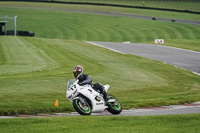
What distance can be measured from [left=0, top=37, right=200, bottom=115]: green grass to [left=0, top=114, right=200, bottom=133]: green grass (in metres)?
2.93

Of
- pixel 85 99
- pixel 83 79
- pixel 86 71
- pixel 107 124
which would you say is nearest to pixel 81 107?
pixel 85 99

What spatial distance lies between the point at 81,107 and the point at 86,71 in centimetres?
1223

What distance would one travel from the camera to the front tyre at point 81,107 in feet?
46.0

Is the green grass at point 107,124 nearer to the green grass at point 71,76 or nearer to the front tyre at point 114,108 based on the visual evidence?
the front tyre at point 114,108

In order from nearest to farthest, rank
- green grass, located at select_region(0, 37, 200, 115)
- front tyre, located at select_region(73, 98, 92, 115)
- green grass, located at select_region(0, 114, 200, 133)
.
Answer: green grass, located at select_region(0, 114, 200, 133) → front tyre, located at select_region(73, 98, 92, 115) → green grass, located at select_region(0, 37, 200, 115)

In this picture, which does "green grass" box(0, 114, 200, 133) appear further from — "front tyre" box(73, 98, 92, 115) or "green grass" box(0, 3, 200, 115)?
"green grass" box(0, 3, 200, 115)

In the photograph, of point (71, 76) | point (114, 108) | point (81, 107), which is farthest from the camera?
point (71, 76)

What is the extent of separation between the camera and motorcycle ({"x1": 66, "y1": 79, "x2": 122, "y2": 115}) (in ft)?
46.5

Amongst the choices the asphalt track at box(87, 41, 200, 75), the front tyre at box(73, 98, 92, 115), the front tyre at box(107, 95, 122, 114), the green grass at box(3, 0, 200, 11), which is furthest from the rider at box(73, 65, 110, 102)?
the green grass at box(3, 0, 200, 11)

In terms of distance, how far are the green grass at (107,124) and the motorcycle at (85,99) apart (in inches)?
48.0

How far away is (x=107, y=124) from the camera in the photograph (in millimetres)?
12234

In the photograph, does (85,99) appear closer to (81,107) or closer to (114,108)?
(81,107)

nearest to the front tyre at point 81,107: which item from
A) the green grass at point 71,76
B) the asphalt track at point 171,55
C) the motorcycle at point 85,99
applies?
the motorcycle at point 85,99

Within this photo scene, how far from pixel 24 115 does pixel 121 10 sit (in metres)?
76.0
